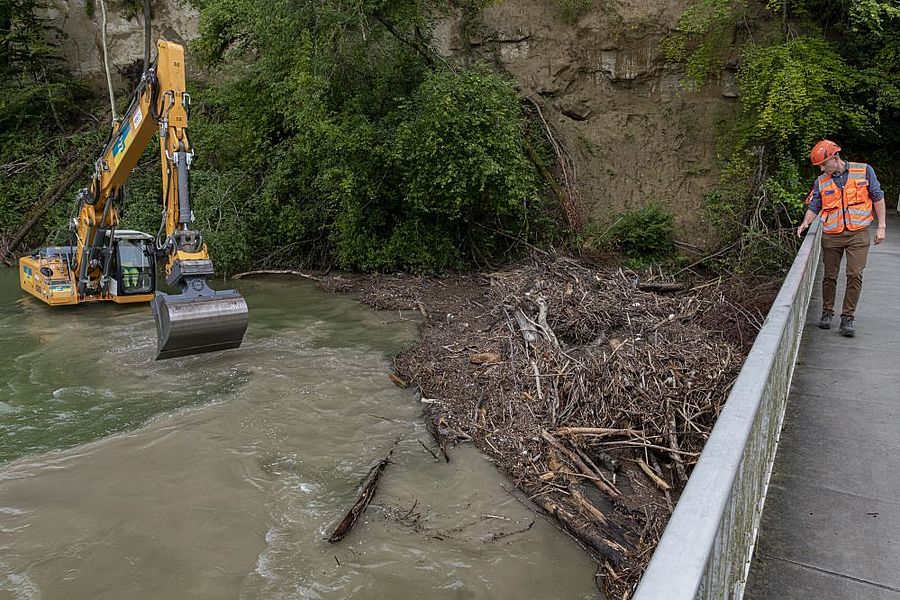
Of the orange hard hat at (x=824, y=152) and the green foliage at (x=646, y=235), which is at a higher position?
the orange hard hat at (x=824, y=152)

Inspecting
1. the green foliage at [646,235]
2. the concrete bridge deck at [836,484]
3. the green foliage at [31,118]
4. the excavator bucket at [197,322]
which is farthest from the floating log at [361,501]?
the green foliage at [31,118]

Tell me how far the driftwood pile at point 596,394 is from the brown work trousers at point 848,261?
127cm

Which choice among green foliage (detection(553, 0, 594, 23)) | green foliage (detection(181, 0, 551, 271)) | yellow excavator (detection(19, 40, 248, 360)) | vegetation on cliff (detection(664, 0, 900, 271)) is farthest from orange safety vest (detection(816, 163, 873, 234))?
green foliage (detection(553, 0, 594, 23))

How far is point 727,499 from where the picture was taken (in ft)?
7.16

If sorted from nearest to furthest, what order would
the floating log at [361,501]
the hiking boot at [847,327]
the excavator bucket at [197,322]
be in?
the floating log at [361,501] → the hiking boot at [847,327] → the excavator bucket at [197,322]

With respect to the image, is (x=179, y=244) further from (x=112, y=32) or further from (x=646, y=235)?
(x=112, y=32)

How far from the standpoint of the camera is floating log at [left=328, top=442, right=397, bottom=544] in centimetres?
566

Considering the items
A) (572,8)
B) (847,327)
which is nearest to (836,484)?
(847,327)

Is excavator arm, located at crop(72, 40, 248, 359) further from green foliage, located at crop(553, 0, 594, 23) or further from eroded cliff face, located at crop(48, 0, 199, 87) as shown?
eroded cliff face, located at crop(48, 0, 199, 87)

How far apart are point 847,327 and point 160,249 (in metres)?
9.10

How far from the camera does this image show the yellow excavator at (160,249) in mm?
8875

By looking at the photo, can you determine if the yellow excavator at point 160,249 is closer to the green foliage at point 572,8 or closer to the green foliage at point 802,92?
the green foliage at point 802,92

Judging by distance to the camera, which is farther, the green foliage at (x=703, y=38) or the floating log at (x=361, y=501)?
the green foliage at (x=703, y=38)

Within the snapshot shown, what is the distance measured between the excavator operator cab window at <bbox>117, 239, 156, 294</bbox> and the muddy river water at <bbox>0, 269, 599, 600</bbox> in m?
2.82
